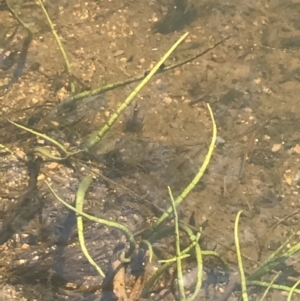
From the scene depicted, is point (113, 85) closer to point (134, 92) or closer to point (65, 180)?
point (134, 92)

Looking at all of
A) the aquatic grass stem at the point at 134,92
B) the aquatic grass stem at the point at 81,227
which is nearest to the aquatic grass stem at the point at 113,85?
the aquatic grass stem at the point at 134,92

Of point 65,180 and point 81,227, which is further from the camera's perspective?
point 65,180

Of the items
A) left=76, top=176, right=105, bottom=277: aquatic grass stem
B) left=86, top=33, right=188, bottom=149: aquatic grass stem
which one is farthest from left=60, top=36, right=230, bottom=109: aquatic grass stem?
left=76, top=176, right=105, bottom=277: aquatic grass stem

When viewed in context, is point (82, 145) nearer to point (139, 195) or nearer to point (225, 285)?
point (139, 195)

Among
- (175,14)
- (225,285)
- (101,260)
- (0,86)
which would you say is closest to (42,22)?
(0,86)

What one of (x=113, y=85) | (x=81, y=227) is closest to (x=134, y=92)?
(x=113, y=85)

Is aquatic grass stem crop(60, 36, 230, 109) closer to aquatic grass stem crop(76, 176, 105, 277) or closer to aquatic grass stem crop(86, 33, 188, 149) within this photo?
aquatic grass stem crop(86, 33, 188, 149)

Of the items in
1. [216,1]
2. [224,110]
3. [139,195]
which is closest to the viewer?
[139,195]

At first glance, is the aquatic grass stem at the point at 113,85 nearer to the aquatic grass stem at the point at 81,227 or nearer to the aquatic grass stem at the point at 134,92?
the aquatic grass stem at the point at 134,92

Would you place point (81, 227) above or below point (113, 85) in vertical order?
below

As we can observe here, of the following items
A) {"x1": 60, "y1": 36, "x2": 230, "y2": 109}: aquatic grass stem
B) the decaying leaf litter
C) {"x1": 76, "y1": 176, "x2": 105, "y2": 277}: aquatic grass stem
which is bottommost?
the decaying leaf litter

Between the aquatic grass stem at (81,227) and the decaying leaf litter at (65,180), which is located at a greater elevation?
the aquatic grass stem at (81,227)
